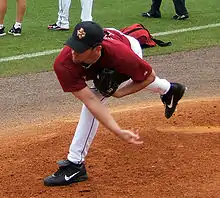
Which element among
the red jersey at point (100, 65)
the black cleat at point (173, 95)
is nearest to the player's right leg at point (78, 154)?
the red jersey at point (100, 65)

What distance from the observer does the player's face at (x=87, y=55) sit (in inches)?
170

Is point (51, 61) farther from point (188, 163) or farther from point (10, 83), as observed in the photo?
point (188, 163)

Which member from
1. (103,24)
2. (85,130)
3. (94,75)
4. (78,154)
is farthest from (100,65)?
(103,24)

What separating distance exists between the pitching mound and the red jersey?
104 cm

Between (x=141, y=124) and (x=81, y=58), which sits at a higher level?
(x=81, y=58)

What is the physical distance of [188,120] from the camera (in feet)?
21.2

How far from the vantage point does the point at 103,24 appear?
37.7ft

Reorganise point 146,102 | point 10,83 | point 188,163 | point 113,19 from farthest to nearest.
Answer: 1. point 113,19
2. point 10,83
3. point 146,102
4. point 188,163

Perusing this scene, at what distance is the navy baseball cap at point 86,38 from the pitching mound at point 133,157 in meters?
1.35

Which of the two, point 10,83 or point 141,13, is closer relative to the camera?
point 10,83

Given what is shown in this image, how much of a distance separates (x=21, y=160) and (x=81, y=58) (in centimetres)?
169

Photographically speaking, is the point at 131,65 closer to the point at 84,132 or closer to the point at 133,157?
the point at 84,132

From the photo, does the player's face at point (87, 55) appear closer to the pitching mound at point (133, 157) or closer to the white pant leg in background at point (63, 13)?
the pitching mound at point (133, 157)

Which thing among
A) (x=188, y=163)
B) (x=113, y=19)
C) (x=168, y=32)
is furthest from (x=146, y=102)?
(x=113, y=19)
